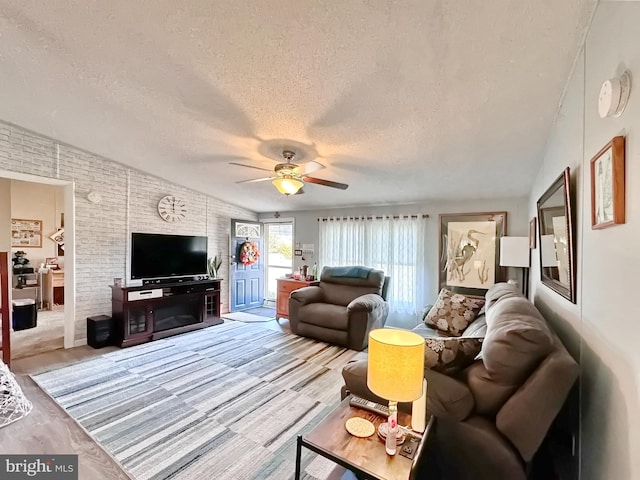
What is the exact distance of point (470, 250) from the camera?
13.8ft

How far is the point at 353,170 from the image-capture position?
3553 mm

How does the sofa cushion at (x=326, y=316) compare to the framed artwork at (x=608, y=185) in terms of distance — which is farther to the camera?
the sofa cushion at (x=326, y=316)

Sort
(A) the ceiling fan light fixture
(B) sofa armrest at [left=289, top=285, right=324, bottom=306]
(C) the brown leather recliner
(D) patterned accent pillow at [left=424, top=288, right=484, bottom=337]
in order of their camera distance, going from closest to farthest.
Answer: (A) the ceiling fan light fixture, (D) patterned accent pillow at [left=424, top=288, right=484, bottom=337], (C) the brown leather recliner, (B) sofa armrest at [left=289, top=285, right=324, bottom=306]

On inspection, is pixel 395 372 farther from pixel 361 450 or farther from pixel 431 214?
pixel 431 214

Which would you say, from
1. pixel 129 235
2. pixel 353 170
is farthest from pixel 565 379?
pixel 129 235

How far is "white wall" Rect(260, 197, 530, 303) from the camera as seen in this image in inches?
156

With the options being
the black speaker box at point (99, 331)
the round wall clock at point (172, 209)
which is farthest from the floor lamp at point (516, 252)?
the black speaker box at point (99, 331)

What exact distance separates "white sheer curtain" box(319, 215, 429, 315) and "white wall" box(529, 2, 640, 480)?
112 inches

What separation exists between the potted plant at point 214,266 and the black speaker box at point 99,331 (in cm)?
173

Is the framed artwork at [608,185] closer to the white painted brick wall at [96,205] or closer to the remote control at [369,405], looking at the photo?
the remote control at [369,405]

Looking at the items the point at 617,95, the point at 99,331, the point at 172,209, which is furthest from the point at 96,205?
the point at 617,95

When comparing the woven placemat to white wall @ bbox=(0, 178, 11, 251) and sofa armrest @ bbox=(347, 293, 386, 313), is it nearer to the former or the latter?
sofa armrest @ bbox=(347, 293, 386, 313)

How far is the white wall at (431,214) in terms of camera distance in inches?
156

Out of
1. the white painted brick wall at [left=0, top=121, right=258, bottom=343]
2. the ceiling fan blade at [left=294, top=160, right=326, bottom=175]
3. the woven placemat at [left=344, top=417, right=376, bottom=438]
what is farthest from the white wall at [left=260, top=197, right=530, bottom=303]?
the woven placemat at [left=344, top=417, right=376, bottom=438]
